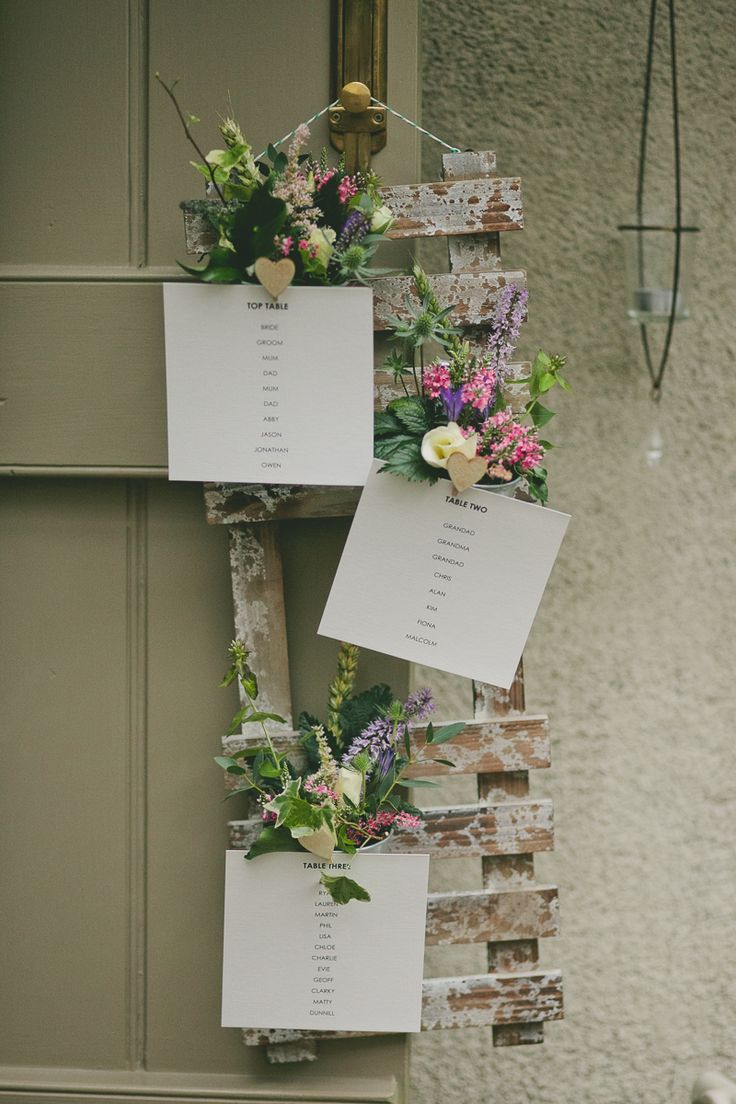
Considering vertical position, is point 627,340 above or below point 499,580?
above

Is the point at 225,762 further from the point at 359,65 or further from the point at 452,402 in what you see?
the point at 359,65

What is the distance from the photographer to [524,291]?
3.36ft

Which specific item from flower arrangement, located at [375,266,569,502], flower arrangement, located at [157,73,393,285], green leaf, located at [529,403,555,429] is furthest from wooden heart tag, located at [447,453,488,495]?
flower arrangement, located at [157,73,393,285]

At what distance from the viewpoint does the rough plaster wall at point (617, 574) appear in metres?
1.53

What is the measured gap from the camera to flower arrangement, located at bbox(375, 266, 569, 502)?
96cm

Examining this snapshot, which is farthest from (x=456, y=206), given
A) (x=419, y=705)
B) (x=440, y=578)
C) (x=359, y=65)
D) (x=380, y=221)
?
(x=419, y=705)

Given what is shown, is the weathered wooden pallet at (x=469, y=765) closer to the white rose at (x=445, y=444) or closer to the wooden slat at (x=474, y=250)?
the wooden slat at (x=474, y=250)

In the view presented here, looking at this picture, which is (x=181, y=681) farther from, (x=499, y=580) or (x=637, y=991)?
(x=637, y=991)

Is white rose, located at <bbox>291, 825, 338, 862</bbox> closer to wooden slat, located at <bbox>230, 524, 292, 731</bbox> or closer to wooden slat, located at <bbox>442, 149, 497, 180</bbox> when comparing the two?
wooden slat, located at <bbox>230, 524, 292, 731</bbox>

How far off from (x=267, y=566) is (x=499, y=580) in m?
Answer: 0.27

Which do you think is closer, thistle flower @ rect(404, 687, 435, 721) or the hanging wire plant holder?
thistle flower @ rect(404, 687, 435, 721)

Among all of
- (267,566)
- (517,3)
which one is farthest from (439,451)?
(517,3)

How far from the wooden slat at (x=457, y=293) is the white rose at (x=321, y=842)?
564mm

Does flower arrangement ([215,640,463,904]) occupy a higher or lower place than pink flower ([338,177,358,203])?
lower
